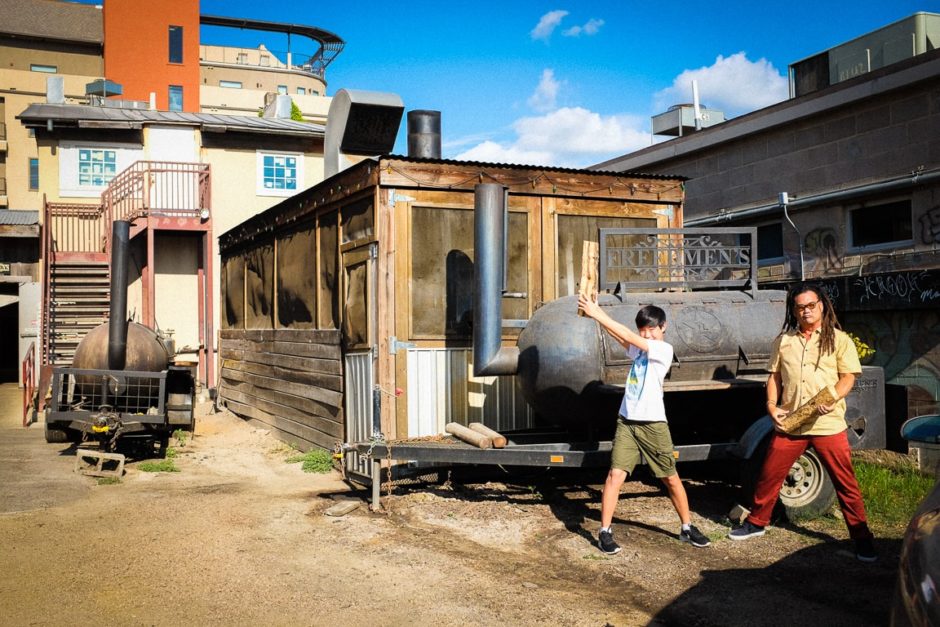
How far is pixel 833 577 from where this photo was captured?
225 inches

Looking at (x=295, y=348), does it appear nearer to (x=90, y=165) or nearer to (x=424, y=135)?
(x=424, y=135)

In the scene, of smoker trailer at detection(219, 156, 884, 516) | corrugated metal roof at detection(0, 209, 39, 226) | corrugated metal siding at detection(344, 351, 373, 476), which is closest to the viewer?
smoker trailer at detection(219, 156, 884, 516)

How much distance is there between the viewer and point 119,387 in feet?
39.1

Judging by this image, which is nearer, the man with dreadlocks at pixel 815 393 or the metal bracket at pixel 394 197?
the man with dreadlocks at pixel 815 393

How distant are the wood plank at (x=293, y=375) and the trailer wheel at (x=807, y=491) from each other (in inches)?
221

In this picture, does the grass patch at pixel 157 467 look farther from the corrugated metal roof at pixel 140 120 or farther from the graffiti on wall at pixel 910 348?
the corrugated metal roof at pixel 140 120

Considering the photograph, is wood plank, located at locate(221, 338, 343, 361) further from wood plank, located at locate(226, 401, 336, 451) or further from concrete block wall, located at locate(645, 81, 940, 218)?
concrete block wall, located at locate(645, 81, 940, 218)

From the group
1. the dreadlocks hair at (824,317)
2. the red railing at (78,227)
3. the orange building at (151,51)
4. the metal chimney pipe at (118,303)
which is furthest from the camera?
the orange building at (151,51)

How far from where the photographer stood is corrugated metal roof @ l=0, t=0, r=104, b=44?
1993 inches

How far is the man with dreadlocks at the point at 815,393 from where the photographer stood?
604 cm

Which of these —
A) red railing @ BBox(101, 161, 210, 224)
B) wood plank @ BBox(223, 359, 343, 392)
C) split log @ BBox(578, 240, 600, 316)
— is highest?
red railing @ BBox(101, 161, 210, 224)

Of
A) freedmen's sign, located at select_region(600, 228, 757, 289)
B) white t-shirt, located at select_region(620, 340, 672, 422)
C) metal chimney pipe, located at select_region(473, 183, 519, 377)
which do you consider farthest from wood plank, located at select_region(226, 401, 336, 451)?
white t-shirt, located at select_region(620, 340, 672, 422)

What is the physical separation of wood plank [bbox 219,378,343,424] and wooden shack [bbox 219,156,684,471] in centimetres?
4

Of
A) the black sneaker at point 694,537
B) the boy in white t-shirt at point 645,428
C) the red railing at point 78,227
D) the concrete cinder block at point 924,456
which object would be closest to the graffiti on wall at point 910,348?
the concrete cinder block at point 924,456
